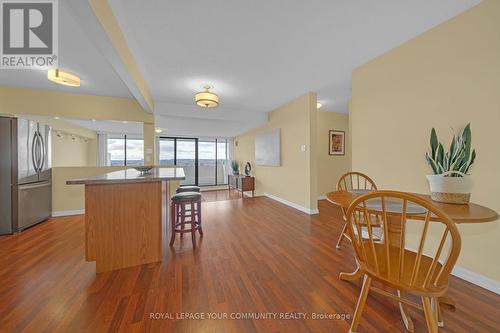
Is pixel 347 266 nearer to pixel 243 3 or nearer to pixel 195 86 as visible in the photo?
pixel 243 3

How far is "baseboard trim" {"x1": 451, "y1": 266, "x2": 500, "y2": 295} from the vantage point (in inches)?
57.8

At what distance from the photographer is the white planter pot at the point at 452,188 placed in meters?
1.28

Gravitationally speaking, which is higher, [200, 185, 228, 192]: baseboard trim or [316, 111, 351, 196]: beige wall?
[316, 111, 351, 196]: beige wall

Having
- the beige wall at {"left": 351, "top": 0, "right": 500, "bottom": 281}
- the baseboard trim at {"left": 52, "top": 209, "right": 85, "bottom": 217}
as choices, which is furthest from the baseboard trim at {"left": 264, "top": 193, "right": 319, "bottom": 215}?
the baseboard trim at {"left": 52, "top": 209, "right": 85, "bottom": 217}

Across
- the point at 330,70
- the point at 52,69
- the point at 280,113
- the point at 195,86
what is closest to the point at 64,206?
the point at 52,69

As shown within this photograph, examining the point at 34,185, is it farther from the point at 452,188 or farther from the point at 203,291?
the point at 452,188

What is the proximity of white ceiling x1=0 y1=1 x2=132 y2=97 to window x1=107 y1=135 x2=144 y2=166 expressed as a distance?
3.98m

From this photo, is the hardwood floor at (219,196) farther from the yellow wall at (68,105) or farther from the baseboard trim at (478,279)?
the baseboard trim at (478,279)

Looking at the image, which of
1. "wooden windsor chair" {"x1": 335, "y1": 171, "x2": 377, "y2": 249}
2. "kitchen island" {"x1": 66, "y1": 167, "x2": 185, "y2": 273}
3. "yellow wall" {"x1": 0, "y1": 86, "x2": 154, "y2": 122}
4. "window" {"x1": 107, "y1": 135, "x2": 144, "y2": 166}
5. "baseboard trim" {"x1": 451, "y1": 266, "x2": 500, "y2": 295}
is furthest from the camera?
"window" {"x1": 107, "y1": 135, "x2": 144, "y2": 166}

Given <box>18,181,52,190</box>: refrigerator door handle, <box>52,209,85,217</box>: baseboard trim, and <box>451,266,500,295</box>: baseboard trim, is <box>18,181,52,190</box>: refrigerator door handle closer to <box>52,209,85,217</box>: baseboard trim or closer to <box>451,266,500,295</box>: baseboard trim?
→ <box>52,209,85,217</box>: baseboard trim

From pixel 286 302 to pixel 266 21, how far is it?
2460 mm

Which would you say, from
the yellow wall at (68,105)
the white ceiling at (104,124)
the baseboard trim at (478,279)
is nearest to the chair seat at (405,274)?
the baseboard trim at (478,279)

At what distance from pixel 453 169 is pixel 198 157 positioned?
6.74m

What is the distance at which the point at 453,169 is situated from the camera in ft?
4.92
